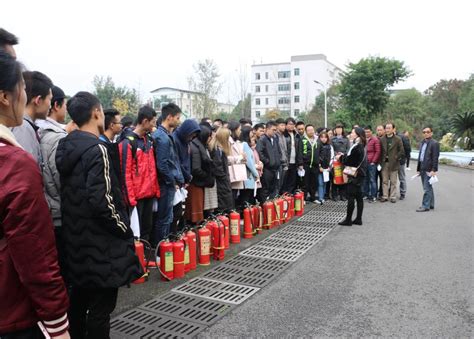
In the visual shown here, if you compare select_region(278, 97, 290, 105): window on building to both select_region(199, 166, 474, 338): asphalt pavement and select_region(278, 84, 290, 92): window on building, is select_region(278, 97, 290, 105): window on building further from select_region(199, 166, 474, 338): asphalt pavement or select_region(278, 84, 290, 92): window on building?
select_region(199, 166, 474, 338): asphalt pavement

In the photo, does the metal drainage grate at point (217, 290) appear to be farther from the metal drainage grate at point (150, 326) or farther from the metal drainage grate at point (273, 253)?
the metal drainage grate at point (273, 253)

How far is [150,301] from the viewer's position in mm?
4258

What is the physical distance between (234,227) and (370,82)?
76.8 ft

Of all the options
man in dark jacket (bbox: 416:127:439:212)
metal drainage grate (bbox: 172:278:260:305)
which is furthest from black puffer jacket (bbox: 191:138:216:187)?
man in dark jacket (bbox: 416:127:439:212)

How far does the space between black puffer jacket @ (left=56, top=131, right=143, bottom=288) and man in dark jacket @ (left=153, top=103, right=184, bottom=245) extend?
2.73 meters

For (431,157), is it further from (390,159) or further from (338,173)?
(338,173)

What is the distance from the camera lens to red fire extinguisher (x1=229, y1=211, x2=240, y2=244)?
6449 millimetres

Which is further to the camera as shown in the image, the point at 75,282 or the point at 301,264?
the point at 301,264

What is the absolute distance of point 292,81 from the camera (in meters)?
76.9

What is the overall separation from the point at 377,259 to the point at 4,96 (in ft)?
17.7

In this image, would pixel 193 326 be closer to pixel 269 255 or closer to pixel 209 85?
pixel 269 255

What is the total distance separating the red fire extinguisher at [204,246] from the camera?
5359 mm

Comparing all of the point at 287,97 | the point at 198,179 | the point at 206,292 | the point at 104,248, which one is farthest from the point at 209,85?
the point at 287,97

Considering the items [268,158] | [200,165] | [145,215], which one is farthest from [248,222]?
[145,215]
